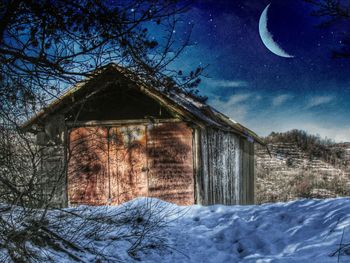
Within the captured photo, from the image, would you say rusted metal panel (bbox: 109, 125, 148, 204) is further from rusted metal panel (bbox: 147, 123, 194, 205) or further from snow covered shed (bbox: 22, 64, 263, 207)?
rusted metal panel (bbox: 147, 123, 194, 205)

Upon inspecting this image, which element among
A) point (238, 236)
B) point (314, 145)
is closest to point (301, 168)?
point (314, 145)

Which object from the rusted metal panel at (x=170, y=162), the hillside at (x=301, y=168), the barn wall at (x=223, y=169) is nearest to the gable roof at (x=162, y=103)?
the barn wall at (x=223, y=169)

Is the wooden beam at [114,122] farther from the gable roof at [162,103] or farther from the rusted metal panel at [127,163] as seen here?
the gable roof at [162,103]

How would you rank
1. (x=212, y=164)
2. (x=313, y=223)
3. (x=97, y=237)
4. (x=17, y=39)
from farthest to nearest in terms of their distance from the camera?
(x=212, y=164)
(x=313, y=223)
(x=97, y=237)
(x=17, y=39)

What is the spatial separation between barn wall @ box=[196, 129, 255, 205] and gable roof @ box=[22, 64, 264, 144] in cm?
38

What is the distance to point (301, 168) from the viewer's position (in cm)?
2525

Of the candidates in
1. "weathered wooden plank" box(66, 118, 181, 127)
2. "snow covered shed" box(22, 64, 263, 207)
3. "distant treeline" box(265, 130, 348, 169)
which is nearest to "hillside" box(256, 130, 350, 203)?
"distant treeline" box(265, 130, 348, 169)

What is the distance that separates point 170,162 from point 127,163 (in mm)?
1192

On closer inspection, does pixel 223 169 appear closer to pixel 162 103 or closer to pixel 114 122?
pixel 162 103

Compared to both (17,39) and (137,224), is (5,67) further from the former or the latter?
(137,224)

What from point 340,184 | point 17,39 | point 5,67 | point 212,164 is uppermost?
point 17,39

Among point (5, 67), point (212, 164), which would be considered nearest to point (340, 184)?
point (212, 164)

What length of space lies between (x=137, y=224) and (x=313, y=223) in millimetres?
2677

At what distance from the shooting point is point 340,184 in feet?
71.5
